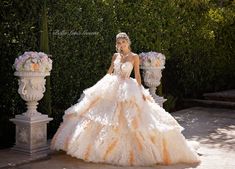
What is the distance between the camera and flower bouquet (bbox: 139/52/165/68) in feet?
32.4

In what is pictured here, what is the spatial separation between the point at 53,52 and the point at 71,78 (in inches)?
27.6

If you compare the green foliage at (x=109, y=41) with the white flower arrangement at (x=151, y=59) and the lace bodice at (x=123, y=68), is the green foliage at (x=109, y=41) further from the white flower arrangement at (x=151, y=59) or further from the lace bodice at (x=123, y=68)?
the lace bodice at (x=123, y=68)

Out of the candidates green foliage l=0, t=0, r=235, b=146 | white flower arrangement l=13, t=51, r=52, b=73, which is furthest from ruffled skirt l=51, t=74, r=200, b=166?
green foliage l=0, t=0, r=235, b=146

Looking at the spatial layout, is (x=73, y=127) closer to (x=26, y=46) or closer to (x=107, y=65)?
(x=26, y=46)

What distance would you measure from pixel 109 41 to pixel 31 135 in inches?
130

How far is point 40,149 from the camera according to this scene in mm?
7461

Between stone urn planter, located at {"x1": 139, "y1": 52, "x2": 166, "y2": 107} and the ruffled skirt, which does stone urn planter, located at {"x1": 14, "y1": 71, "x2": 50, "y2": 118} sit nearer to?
the ruffled skirt

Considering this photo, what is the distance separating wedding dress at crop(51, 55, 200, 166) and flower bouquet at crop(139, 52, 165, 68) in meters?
2.56

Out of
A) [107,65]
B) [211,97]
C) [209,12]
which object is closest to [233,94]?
[211,97]

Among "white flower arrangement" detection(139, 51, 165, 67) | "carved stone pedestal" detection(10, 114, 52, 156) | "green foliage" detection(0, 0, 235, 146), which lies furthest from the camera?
"white flower arrangement" detection(139, 51, 165, 67)

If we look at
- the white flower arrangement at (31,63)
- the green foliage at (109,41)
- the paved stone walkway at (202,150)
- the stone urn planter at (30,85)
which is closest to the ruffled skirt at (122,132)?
the paved stone walkway at (202,150)

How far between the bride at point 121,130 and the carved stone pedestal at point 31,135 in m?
0.29

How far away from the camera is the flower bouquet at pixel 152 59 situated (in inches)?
389

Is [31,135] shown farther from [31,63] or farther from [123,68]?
[123,68]
